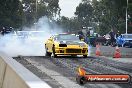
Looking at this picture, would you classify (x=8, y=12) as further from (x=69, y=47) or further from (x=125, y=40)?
(x=69, y=47)

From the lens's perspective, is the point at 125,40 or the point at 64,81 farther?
the point at 125,40

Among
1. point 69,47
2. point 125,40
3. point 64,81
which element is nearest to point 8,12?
point 125,40

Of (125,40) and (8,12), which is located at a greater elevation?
(8,12)

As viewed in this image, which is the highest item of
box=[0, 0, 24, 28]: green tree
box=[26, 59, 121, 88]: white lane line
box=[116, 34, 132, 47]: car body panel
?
box=[0, 0, 24, 28]: green tree

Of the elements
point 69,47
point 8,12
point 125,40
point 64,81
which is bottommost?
point 125,40

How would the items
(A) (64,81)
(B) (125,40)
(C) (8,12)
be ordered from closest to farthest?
(A) (64,81) < (B) (125,40) < (C) (8,12)

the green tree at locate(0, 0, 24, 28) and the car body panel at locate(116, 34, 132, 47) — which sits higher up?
the green tree at locate(0, 0, 24, 28)

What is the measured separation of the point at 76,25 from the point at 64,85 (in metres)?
139

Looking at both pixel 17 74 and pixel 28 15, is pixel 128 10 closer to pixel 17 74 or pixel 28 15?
pixel 17 74

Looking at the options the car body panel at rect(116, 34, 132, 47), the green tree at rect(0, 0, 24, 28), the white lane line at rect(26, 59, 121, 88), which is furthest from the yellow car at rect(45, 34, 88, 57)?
the green tree at rect(0, 0, 24, 28)

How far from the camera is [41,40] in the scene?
42.0m

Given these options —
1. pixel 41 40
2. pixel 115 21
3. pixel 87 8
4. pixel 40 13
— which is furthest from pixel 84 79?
pixel 87 8

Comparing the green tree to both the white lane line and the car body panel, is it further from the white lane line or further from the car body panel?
the white lane line

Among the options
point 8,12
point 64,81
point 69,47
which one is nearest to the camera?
point 64,81
